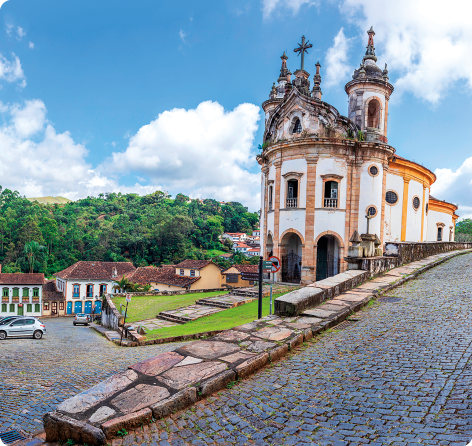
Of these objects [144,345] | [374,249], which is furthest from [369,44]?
[144,345]

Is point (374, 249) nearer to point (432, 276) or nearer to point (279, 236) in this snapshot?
point (432, 276)

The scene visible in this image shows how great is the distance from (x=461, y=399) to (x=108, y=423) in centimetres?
359

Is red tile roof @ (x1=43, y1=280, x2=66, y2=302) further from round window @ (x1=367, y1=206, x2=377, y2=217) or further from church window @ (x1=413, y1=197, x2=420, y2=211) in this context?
church window @ (x1=413, y1=197, x2=420, y2=211)

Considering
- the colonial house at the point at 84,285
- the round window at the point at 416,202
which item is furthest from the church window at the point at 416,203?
the colonial house at the point at 84,285

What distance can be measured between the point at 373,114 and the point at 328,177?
20.0 ft

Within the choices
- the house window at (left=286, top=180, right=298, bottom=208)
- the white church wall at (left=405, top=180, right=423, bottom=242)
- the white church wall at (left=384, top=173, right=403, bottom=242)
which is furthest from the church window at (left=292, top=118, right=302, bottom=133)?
the white church wall at (left=405, top=180, right=423, bottom=242)

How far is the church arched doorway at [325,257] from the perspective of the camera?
20688 millimetres

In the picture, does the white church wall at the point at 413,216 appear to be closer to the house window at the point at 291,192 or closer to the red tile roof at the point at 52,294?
the house window at the point at 291,192

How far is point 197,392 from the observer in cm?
399

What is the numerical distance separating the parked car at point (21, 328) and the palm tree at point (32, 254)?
156ft

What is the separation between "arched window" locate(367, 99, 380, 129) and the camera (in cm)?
2123

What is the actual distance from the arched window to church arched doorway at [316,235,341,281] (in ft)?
24.8

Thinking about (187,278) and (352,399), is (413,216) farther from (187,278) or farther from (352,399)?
(352,399)

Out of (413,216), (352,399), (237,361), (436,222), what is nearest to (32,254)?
(413,216)
